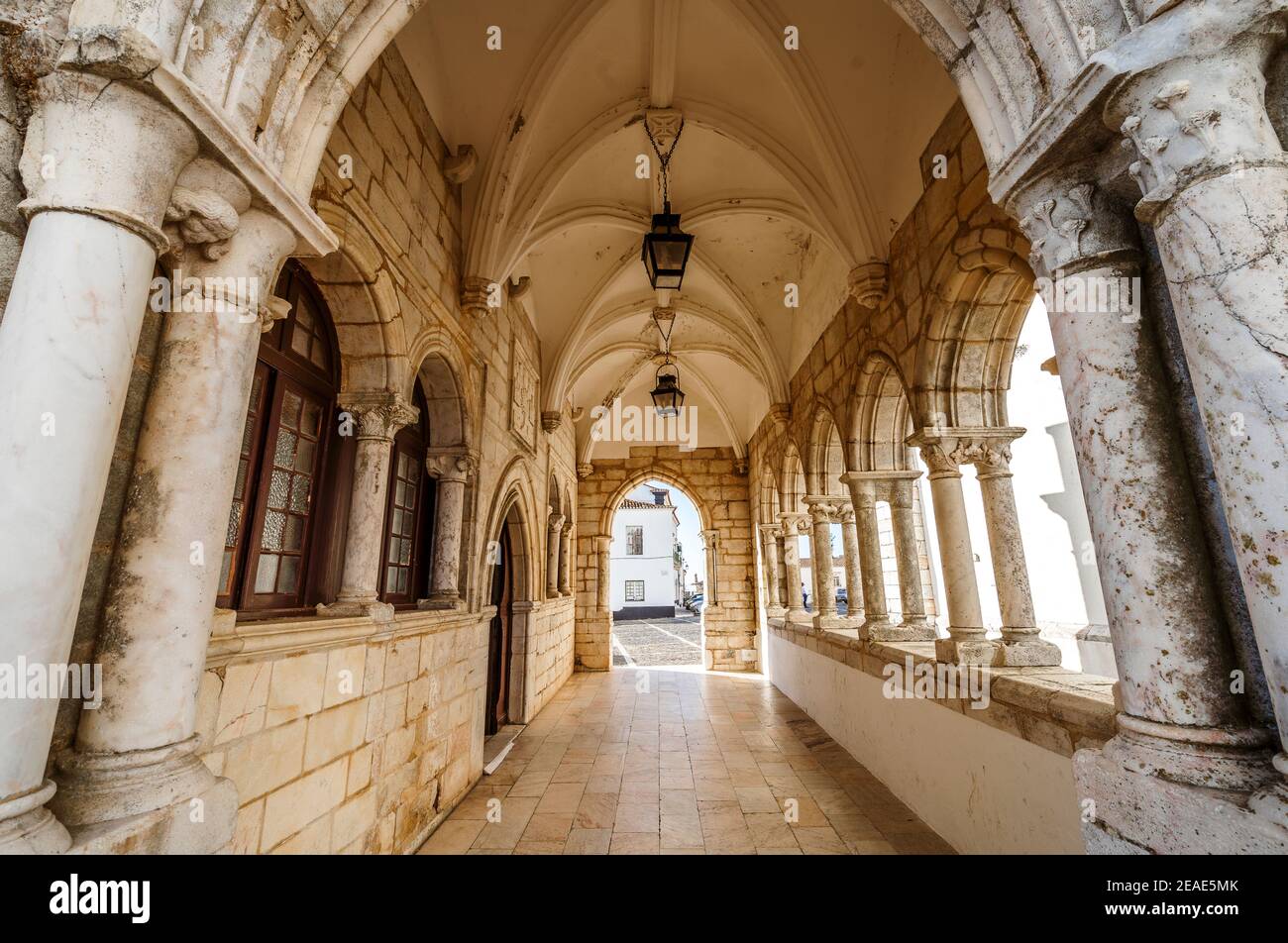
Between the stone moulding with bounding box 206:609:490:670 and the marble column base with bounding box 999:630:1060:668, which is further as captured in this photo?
the marble column base with bounding box 999:630:1060:668

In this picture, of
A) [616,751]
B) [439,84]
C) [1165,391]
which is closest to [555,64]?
[439,84]

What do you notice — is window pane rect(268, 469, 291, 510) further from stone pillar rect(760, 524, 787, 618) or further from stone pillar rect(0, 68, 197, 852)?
stone pillar rect(760, 524, 787, 618)

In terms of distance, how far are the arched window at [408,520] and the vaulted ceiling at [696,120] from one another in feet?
4.36

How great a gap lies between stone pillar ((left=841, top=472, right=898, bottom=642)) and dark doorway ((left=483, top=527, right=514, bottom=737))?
331cm

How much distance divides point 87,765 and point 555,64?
4082 mm

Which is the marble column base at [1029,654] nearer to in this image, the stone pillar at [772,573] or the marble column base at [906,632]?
the marble column base at [906,632]

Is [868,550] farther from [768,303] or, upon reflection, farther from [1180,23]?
[1180,23]

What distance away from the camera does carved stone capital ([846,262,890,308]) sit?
145 inches

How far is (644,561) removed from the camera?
27.7 m

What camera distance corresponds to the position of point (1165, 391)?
52.1 inches

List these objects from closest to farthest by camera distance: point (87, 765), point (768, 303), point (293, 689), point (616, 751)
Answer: point (87, 765) → point (293, 689) → point (616, 751) → point (768, 303)

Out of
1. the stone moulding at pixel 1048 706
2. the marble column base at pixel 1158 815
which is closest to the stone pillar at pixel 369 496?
the marble column base at pixel 1158 815

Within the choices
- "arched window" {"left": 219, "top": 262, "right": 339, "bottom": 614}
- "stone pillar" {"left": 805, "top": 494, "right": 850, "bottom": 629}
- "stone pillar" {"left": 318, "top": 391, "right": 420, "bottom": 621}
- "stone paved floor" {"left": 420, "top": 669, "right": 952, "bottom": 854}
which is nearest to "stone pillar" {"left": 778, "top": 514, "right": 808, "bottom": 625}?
"stone pillar" {"left": 805, "top": 494, "right": 850, "bottom": 629}

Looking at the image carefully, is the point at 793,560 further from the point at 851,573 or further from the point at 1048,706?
the point at 1048,706
